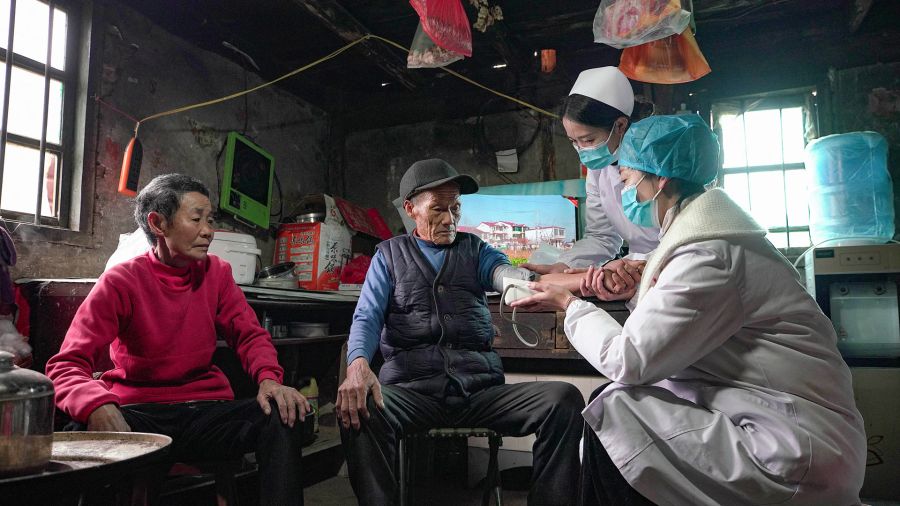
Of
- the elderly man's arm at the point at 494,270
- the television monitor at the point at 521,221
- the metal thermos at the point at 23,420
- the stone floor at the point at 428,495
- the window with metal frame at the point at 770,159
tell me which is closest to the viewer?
the metal thermos at the point at 23,420

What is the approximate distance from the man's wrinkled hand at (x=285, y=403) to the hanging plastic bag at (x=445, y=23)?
195 centimetres

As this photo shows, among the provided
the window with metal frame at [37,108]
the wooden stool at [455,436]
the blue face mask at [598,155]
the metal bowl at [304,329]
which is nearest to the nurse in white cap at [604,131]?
the blue face mask at [598,155]

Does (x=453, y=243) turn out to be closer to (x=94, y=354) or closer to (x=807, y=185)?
(x=94, y=354)

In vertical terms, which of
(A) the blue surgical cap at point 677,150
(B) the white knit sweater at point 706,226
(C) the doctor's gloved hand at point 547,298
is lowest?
(C) the doctor's gloved hand at point 547,298

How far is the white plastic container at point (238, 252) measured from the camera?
3.70 m

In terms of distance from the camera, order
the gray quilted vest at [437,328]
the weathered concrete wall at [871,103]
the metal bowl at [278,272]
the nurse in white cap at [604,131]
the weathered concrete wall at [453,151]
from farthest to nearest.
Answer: the weathered concrete wall at [453,151]
the weathered concrete wall at [871,103]
the metal bowl at [278,272]
the nurse in white cap at [604,131]
the gray quilted vest at [437,328]

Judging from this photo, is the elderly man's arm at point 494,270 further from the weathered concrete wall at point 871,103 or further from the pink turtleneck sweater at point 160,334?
the weathered concrete wall at point 871,103

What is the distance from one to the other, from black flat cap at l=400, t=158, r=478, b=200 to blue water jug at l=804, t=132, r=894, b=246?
9.59 ft

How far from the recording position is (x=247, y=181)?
480 cm

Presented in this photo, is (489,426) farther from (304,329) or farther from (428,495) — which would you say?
(304,329)

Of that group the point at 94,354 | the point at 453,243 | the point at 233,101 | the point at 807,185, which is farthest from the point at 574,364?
the point at 233,101

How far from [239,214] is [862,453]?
165 inches

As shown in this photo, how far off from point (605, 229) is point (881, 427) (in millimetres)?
2150

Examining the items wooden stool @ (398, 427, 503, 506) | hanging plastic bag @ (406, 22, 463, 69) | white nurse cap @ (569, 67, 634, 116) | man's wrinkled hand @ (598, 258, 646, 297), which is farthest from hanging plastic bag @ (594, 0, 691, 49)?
wooden stool @ (398, 427, 503, 506)
